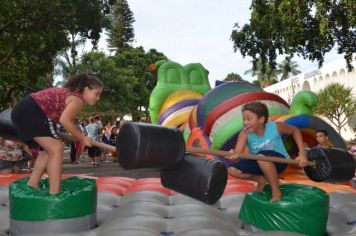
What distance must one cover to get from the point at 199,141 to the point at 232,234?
406 cm

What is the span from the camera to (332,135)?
6555 mm

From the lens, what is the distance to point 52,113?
3643 mm

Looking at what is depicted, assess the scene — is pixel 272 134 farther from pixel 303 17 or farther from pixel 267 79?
pixel 267 79

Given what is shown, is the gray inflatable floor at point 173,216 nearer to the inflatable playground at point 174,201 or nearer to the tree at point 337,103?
the inflatable playground at point 174,201

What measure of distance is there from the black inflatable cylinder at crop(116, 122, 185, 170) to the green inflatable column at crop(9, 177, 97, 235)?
78cm

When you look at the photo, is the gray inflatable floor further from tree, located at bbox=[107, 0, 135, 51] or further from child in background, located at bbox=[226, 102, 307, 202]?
tree, located at bbox=[107, 0, 135, 51]

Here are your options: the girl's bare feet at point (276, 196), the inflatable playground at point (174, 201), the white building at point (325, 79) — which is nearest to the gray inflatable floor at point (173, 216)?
the inflatable playground at point (174, 201)

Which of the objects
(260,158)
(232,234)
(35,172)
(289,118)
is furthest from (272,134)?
(289,118)

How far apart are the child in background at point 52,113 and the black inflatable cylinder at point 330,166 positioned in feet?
6.88

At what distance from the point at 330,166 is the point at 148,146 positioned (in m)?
1.91

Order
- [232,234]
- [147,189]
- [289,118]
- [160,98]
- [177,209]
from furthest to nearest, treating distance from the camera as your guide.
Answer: [160,98] → [289,118] → [147,189] → [177,209] → [232,234]

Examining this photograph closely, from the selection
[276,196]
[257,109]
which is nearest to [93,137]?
[257,109]

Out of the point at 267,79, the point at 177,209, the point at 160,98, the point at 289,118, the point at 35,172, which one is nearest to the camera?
the point at 35,172

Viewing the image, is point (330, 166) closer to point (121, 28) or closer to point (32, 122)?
point (32, 122)
